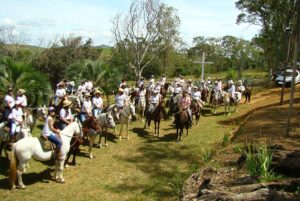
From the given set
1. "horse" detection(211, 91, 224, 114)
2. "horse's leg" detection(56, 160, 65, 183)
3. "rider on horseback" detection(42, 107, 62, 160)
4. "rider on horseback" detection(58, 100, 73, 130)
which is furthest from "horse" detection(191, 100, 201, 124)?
"rider on horseback" detection(42, 107, 62, 160)

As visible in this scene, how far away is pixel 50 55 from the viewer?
102ft

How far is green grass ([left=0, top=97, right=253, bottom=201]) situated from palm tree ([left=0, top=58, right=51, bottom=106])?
1723 millimetres

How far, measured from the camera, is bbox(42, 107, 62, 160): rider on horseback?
1113 centimetres

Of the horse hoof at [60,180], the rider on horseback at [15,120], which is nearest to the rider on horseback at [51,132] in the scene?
the horse hoof at [60,180]

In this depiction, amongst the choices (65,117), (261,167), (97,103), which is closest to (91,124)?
(65,117)

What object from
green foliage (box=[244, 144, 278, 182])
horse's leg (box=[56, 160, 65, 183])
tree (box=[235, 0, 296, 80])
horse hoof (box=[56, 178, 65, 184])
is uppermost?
tree (box=[235, 0, 296, 80])

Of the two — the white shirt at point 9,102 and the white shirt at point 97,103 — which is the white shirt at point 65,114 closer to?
the white shirt at point 9,102

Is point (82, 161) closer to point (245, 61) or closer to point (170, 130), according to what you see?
point (170, 130)

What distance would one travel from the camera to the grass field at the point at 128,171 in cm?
1084

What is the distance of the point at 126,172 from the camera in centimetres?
1294

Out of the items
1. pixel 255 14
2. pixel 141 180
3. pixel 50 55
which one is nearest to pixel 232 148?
pixel 141 180

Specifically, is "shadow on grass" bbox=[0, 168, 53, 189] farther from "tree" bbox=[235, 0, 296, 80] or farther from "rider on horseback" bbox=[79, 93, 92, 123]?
"tree" bbox=[235, 0, 296, 80]

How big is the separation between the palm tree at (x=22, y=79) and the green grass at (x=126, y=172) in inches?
67.8

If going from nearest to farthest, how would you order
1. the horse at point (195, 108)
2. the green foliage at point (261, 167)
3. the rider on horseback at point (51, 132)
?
1. the green foliage at point (261, 167)
2. the rider on horseback at point (51, 132)
3. the horse at point (195, 108)
